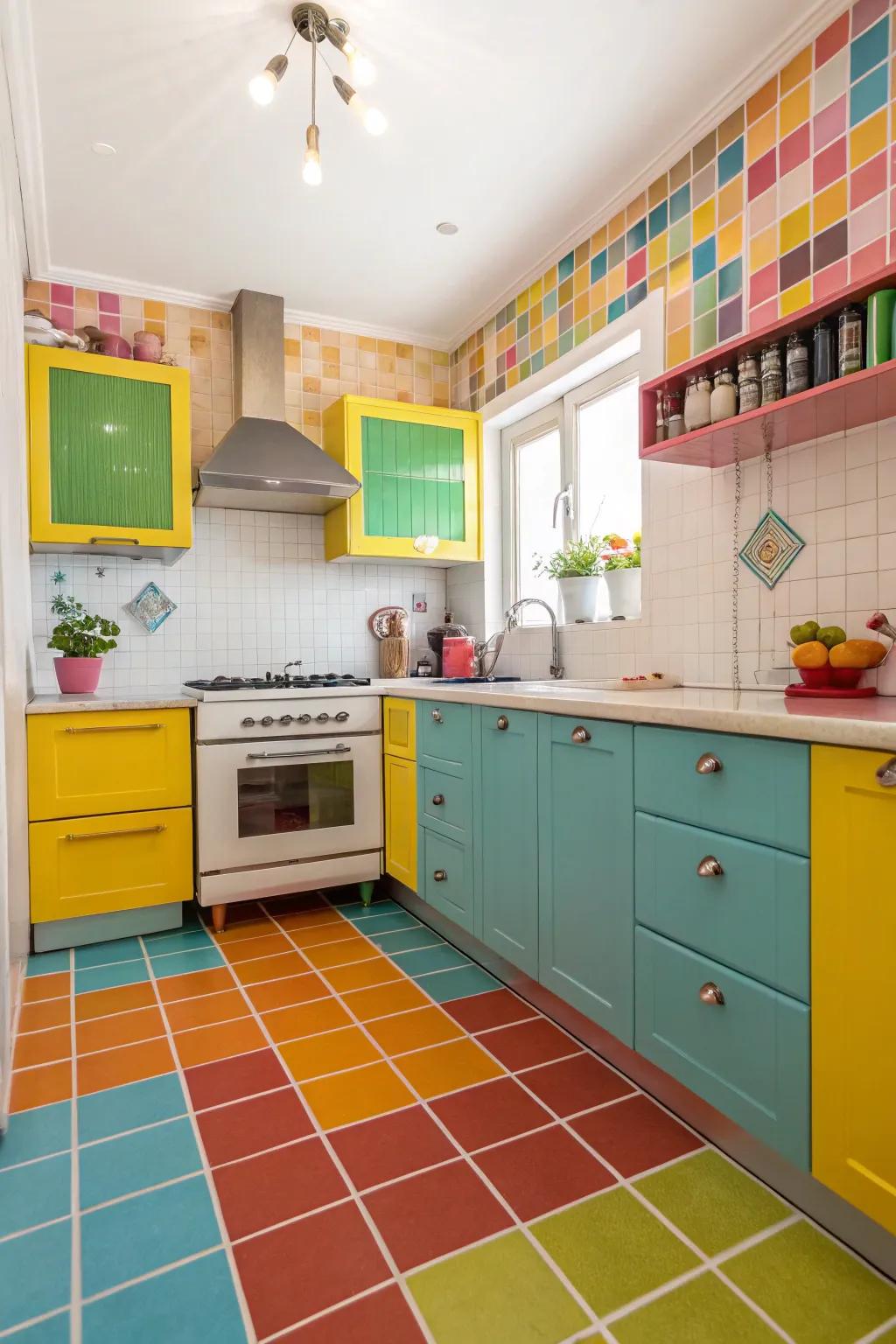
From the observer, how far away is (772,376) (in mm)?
1822

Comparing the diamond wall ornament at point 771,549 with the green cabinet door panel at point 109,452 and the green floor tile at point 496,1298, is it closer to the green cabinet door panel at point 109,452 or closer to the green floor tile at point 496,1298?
the green floor tile at point 496,1298

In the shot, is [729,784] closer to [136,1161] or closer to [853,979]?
[853,979]

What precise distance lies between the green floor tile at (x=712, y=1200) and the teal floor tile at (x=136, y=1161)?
88 cm

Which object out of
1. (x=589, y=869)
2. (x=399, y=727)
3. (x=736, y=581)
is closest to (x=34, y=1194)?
(x=589, y=869)

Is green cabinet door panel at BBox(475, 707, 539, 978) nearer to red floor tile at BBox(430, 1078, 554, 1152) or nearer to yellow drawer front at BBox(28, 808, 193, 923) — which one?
red floor tile at BBox(430, 1078, 554, 1152)

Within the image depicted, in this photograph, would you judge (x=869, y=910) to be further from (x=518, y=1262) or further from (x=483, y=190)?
(x=483, y=190)

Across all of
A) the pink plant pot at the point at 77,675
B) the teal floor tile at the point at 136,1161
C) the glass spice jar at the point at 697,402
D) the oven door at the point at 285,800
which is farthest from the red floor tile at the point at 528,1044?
the pink plant pot at the point at 77,675

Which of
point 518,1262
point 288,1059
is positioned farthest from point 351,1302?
Result: point 288,1059

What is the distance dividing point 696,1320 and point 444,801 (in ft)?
5.23

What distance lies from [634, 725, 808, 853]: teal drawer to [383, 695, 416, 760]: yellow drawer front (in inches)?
53.0

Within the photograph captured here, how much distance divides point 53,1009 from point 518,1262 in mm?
1540

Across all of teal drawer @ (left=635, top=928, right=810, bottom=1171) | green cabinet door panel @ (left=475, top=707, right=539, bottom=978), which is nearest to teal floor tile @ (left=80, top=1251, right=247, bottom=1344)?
teal drawer @ (left=635, top=928, right=810, bottom=1171)

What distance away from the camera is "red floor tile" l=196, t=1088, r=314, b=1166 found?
153cm

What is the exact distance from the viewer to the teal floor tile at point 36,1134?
4.95ft
